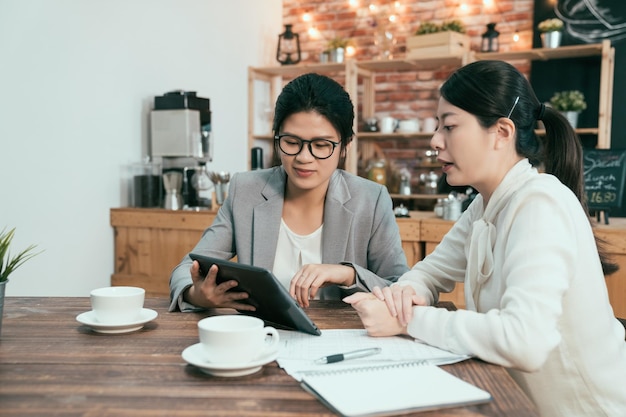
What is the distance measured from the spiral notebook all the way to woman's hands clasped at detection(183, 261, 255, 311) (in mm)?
411

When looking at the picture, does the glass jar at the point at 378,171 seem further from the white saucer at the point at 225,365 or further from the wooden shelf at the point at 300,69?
the white saucer at the point at 225,365

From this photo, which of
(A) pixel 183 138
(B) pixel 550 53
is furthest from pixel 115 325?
(B) pixel 550 53

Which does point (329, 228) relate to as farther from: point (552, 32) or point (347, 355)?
point (552, 32)

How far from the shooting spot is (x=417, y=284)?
153 centimetres

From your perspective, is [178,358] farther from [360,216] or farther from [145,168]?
[145,168]

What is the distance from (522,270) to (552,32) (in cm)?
411

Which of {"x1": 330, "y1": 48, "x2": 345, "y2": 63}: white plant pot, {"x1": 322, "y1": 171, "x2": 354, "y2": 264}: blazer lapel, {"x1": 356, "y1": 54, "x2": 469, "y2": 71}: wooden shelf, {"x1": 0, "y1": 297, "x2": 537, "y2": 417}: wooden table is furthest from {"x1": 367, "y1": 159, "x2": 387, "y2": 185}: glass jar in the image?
{"x1": 0, "y1": 297, "x2": 537, "y2": 417}: wooden table

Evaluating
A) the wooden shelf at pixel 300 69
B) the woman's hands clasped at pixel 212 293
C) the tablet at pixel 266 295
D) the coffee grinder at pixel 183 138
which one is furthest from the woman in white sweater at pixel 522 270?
the wooden shelf at pixel 300 69

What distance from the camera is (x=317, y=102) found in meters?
1.82

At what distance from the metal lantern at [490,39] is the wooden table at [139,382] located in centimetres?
414

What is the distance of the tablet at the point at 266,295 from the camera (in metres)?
1.21

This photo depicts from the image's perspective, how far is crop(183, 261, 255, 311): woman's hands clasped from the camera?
1.37m

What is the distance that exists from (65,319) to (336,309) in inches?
23.9

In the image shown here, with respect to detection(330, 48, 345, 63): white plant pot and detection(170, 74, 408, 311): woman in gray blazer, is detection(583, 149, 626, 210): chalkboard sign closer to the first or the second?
detection(170, 74, 408, 311): woman in gray blazer
